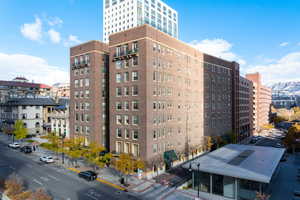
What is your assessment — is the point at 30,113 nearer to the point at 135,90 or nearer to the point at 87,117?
the point at 87,117

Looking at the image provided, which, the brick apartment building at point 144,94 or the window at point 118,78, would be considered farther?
the window at point 118,78

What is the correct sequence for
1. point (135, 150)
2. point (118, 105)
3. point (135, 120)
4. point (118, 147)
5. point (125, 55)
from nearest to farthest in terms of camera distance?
point (135, 150), point (135, 120), point (125, 55), point (118, 147), point (118, 105)

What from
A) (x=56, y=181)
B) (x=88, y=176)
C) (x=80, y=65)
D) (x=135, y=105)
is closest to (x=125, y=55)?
(x=135, y=105)

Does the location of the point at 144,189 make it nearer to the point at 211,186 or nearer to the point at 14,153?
the point at 211,186

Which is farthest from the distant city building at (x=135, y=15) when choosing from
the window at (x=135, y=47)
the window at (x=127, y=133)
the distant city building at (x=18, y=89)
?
the window at (x=127, y=133)

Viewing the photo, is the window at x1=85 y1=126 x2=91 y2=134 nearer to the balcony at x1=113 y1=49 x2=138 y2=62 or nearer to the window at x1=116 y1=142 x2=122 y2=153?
the window at x1=116 y1=142 x2=122 y2=153

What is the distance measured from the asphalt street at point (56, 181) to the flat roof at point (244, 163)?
14.7 meters

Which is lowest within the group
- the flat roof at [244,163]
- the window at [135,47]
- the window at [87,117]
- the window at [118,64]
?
the flat roof at [244,163]

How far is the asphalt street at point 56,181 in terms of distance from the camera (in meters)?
29.3

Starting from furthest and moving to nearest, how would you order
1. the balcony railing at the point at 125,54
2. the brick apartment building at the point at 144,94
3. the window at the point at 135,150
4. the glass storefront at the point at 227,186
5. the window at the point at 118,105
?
the window at the point at 118,105 → the balcony railing at the point at 125,54 → the brick apartment building at the point at 144,94 → the window at the point at 135,150 → the glass storefront at the point at 227,186

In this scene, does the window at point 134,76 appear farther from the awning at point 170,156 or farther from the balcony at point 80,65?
the awning at point 170,156

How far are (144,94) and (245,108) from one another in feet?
232

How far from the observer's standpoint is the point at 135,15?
335 ft

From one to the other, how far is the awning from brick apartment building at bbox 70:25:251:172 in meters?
0.35
